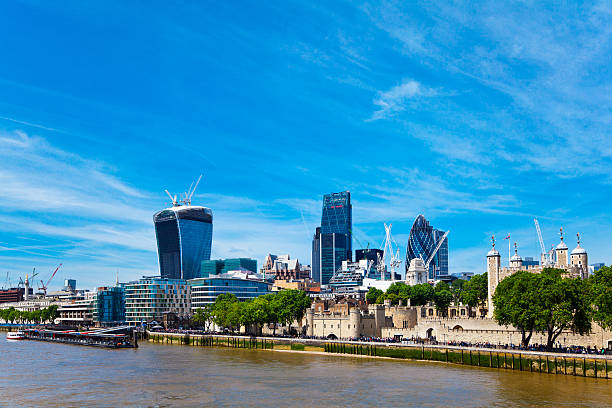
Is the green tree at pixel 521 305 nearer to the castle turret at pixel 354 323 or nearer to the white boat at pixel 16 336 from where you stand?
the castle turret at pixel 354 323

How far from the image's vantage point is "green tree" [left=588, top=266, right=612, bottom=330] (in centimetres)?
7969

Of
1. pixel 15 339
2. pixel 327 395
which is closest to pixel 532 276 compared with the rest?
pixel 327 395

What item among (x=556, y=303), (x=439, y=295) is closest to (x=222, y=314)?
(x=439, y=295)

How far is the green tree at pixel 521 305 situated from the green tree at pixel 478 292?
52.3 m

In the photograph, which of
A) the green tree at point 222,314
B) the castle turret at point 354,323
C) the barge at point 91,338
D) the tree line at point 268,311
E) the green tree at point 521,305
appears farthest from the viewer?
the green tree at point 222,314

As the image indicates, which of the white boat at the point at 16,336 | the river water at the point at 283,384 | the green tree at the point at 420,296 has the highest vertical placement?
the green tree at the point at 420,296

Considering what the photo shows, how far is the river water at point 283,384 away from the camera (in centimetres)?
6188

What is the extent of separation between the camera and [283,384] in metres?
73.4

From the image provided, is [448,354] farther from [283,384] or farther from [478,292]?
[478,292]

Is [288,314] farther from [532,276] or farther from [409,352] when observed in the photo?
[532,276]

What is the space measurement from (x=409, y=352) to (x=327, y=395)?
40.7 m

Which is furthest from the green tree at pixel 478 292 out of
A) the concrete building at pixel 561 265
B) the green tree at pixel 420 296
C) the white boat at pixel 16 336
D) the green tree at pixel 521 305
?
the white boat at pixel 16 336

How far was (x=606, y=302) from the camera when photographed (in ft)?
263

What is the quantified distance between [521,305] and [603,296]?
13377 mm
